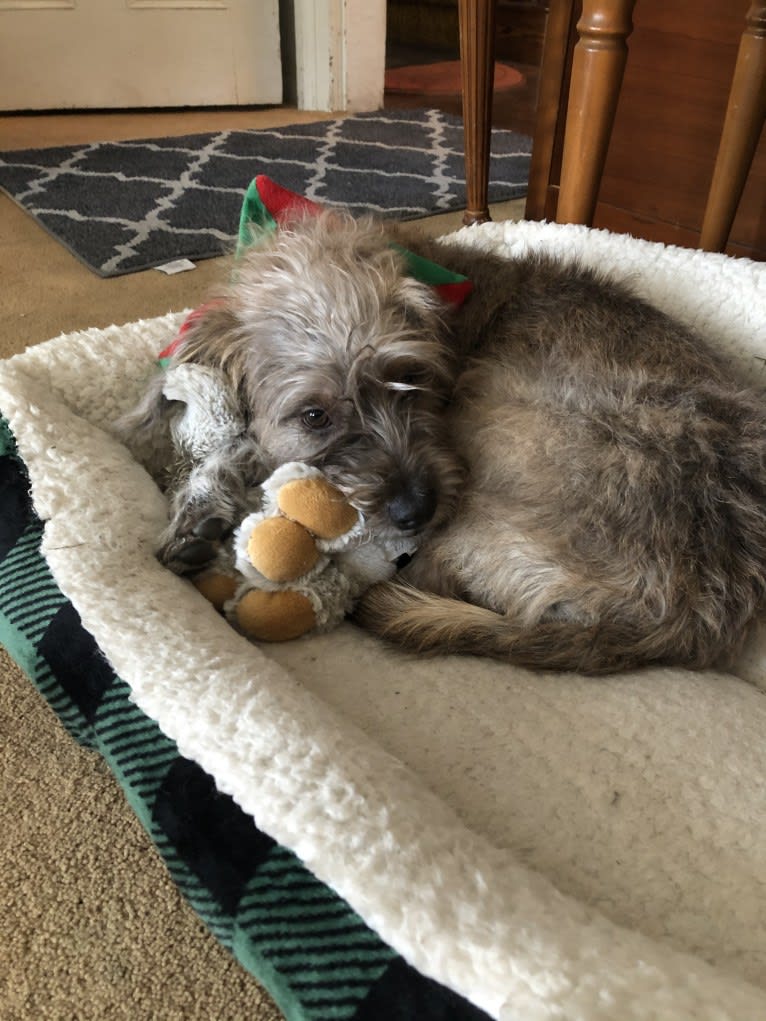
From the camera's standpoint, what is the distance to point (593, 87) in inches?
66.1

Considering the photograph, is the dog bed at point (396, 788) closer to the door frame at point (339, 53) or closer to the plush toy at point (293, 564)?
the plush toy at point (293, 564)

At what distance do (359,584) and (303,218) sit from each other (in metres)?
0.75

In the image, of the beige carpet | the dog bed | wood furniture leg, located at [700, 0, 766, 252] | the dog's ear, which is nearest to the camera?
the dog bed

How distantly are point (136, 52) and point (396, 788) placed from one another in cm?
450

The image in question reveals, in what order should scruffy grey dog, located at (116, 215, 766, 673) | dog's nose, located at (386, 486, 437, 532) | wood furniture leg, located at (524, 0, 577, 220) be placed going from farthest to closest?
wood furniture leg, located at (524, 0, 577, 220) < dog's nose, located at (386, 486, 437, 532) < scruffy grey dog, located at (116, 215, 766, 673)

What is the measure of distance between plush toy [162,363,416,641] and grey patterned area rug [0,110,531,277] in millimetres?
1780

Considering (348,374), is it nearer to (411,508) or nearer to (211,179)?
(411,508)

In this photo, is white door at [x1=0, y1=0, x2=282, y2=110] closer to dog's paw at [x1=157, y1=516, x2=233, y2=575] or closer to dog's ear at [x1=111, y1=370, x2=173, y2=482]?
dog's ear at [x1=111, y1=370, x2=173, y2=482]

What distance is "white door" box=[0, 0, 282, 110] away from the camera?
407 centimetres

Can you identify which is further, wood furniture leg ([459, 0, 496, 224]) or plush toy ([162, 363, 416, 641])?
wood furniture leg ([459, 0, 496, 224])

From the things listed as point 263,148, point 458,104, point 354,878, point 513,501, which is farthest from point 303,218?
point 458,104

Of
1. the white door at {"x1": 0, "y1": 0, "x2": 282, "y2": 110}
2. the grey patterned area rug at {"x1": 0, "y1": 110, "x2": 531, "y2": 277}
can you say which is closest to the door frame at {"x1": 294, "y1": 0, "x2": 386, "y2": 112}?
the white door at {"x1": 0, "y1": 0, "x2": 282, "y2": 110}

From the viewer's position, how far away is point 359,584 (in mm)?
1301

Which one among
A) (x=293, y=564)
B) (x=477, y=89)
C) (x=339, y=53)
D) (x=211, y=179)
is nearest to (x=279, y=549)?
(x=293, y=564)
